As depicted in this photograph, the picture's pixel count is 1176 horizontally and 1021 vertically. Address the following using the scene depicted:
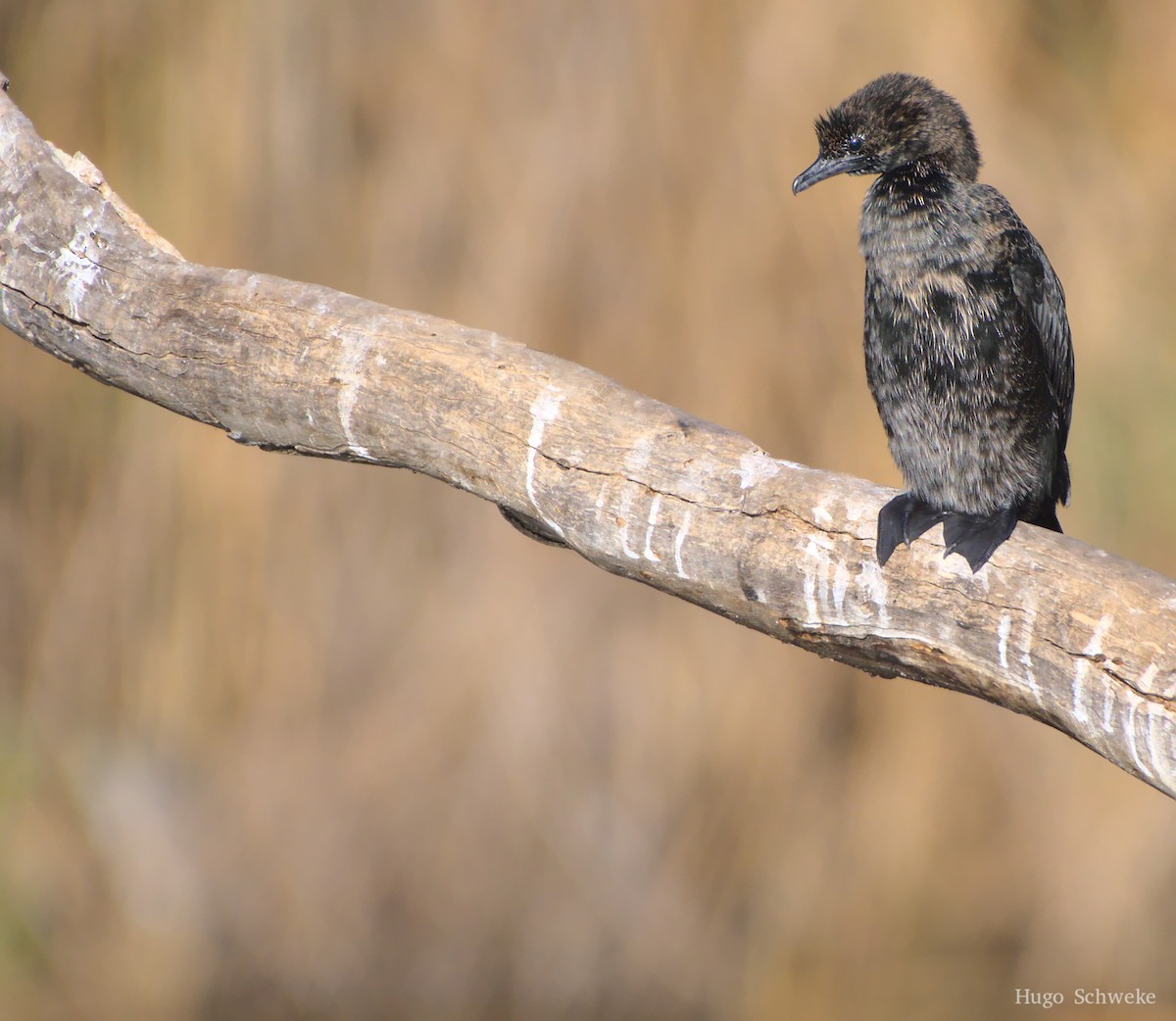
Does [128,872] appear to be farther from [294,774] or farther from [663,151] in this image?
[663,151]

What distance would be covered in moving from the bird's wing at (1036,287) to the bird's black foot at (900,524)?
25.7 inches

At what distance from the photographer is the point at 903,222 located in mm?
2453

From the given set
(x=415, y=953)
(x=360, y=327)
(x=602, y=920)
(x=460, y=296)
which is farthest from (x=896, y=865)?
(x=360, y=327)

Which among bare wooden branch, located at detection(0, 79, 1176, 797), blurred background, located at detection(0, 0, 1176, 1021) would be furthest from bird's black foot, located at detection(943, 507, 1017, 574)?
blurred background, located at detection(0, 0, 1176, 1021)

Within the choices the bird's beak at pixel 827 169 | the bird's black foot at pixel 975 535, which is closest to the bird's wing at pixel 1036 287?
the bird's beak at pixel 827 169

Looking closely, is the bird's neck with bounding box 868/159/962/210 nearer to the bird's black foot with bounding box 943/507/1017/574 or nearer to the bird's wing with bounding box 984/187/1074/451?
the bird's wing with bounding box 984/187/1074/451

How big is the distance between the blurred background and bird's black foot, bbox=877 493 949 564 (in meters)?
2.63

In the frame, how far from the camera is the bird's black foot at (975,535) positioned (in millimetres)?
1998

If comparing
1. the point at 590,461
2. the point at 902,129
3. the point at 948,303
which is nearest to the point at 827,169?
the point at 902,129

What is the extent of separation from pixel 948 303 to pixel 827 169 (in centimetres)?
36

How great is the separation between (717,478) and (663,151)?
108 inches

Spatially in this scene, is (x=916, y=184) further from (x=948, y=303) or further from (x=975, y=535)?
(x=975, y=535)

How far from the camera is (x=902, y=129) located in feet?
8.18

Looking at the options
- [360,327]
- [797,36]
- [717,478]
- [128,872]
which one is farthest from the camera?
[128,872]
